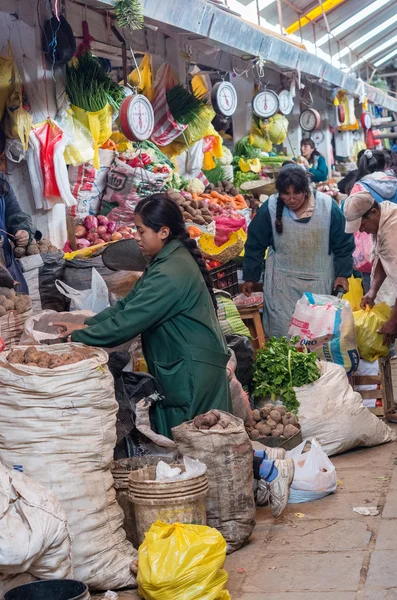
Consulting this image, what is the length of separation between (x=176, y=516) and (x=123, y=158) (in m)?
5.72

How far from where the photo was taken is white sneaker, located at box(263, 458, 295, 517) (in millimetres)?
5164

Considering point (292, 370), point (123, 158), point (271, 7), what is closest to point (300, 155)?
point (271, 7)

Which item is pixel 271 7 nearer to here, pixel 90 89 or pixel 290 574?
pixel 90 89

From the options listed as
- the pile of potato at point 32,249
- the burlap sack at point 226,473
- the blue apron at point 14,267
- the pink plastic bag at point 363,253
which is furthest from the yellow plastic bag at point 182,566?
the pink plastic bag at point 363,253

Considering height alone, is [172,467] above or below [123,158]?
below

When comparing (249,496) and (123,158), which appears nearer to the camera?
(249,496)

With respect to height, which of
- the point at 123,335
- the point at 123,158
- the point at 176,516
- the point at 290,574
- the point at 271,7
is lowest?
the point at 290,574

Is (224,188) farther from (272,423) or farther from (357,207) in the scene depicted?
(272,423)

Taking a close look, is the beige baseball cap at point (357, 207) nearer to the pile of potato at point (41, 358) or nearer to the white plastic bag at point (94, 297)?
the white plastic bag at point (94, 297)

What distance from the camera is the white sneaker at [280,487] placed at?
5.16 m

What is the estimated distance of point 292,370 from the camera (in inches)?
261

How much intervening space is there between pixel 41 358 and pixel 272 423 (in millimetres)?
2278

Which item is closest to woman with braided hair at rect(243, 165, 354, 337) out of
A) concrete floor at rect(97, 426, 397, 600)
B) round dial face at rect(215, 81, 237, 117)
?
concrete floor at rect(97, 426, 397, 600)

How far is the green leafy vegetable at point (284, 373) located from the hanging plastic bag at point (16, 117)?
254cm
